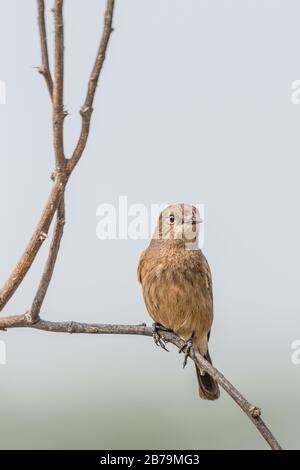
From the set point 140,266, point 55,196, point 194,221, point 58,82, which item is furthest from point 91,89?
point 140,266

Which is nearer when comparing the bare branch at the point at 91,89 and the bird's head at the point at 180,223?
the bare branch at the point at 91,89

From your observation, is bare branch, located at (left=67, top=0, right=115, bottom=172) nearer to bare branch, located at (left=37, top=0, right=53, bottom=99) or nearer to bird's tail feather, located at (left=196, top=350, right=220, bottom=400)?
bare branch, located at (left=37, top=0, right=53, bottom=99)

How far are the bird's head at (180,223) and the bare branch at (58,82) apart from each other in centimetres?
374

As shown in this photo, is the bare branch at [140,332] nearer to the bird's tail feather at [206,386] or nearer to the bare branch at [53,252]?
the bare branch at [53,252]

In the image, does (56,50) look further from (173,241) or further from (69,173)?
(173,241)

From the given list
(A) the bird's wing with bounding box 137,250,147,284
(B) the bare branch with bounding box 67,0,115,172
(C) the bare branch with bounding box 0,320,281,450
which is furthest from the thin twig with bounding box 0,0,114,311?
(A) the bird's wing with bounding box 137,250,147,284

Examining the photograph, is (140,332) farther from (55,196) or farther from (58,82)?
(58,82)

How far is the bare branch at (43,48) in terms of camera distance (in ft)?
7.75

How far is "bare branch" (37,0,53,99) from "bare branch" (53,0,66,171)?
72mm

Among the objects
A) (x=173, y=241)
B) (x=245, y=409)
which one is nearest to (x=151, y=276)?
(x=173, y=241)

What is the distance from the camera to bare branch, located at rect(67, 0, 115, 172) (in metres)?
2.34

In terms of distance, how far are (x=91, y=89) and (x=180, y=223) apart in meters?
3.96

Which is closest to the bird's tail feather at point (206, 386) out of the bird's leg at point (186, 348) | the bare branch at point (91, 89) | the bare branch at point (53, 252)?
the bird's leg at point (186, 348)

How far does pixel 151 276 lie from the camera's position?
20.7 ft
